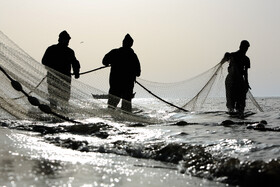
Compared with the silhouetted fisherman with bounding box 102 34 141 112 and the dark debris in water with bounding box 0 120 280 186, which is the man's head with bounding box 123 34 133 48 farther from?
the dark debris in water with bounding box 0 120 280 186

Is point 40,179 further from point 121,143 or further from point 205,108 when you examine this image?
point 205,108

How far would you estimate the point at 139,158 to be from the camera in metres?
4.62

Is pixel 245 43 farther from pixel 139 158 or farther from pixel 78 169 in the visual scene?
pixel 78 169

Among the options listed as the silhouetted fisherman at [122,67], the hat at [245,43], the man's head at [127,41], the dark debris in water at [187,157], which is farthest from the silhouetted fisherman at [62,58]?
the hat at [245,43]

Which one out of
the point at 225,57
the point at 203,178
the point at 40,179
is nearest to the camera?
the point at 40,179

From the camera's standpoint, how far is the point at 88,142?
211 inches

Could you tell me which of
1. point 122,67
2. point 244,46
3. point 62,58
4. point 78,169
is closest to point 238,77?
point 244,46

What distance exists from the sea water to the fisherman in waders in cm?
498

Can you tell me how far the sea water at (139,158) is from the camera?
3385mm

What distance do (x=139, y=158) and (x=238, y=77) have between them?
6911 millimetres

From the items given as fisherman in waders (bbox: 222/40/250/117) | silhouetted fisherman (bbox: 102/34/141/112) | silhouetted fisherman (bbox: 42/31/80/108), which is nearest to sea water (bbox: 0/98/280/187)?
silhouetted fisherman (bbox: 42/31/80/108)

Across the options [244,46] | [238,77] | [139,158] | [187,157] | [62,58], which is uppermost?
[244,46]

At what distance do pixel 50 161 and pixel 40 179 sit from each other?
830mm

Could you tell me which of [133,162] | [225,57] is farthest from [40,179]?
[225,57]
